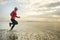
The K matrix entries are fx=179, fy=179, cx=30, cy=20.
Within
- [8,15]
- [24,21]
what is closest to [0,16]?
[8,15]

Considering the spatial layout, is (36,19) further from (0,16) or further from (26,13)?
(0,16)

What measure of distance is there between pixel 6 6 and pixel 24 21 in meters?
0.36

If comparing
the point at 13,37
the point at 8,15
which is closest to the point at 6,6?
the point at 8,15

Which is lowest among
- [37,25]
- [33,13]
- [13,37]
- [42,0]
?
[13,37]

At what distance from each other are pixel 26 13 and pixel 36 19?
0.55 ft

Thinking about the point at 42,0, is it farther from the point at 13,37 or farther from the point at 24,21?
the point at 13,37

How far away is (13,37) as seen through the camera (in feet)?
8.38

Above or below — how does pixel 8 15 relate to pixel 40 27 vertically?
above

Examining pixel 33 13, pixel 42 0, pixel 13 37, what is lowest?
pixel 13 37

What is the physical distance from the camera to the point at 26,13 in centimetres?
256

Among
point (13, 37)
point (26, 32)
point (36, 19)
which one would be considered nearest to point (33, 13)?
point (36, 19)

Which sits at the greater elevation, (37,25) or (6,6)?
(6,6)

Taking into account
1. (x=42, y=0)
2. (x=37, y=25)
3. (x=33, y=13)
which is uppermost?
(x=42, y=0)

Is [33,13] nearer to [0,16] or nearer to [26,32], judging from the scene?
[26,32]
